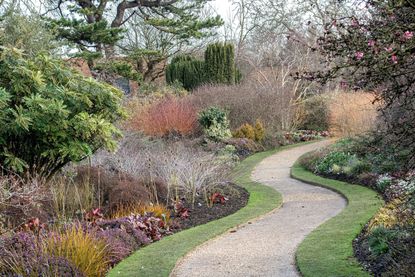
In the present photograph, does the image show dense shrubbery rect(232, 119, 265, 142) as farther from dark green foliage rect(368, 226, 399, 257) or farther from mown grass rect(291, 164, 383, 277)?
dark green foliage rect(368, 226, 399, 257)

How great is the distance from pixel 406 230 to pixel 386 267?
1.44 ft

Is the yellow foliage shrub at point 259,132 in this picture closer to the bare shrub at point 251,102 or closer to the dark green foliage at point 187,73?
the bare shrub at point 251,102

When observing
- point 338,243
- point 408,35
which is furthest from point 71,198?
point 408,35

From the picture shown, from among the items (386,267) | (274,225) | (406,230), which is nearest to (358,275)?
(386,267)

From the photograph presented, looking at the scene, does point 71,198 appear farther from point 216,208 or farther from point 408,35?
point 408,35

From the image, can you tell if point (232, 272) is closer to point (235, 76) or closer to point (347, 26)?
point (347, 26)

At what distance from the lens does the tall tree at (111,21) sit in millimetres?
21344

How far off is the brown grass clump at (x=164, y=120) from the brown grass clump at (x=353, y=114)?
17.2ft

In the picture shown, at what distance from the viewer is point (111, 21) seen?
2828cm

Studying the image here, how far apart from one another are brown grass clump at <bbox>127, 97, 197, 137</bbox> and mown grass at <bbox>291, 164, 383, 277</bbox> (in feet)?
28.6

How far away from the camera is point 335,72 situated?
3.84 m

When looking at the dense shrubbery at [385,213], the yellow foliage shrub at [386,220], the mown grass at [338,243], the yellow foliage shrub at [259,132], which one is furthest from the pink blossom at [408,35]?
the yellow foliage shrub at [259,132]

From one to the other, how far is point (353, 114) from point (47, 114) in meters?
11.4

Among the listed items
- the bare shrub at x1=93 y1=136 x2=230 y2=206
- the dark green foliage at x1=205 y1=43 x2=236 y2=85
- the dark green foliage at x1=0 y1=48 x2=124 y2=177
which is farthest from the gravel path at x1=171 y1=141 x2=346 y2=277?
the dark green foliage at x1=205 y1=43 x2=236 y2=85
